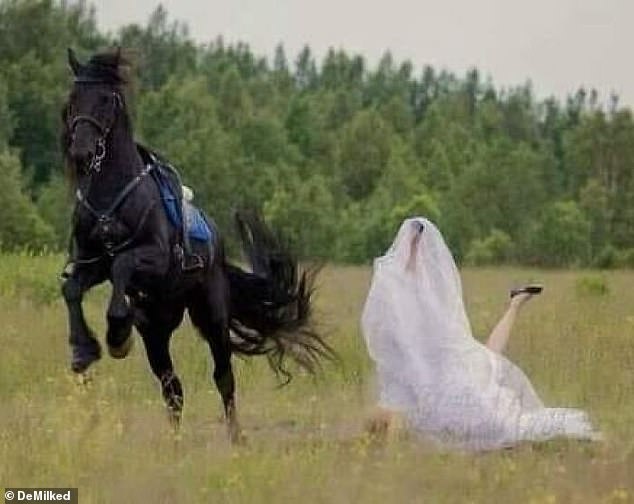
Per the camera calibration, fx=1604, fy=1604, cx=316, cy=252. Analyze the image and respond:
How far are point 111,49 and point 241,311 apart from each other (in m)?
2.57

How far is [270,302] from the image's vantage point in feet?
39.3

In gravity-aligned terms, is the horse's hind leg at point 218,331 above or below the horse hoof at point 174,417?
above

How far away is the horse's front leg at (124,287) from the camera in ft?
31.4

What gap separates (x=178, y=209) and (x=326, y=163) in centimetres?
7422

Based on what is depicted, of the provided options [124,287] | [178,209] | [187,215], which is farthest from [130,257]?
[187,215]

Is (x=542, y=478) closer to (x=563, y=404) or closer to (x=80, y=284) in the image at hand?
(x=80, y=284)

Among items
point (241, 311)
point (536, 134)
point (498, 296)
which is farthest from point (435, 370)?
point (536, 134)

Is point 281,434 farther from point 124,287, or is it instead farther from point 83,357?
point 83,357

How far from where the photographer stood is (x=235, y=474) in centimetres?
774

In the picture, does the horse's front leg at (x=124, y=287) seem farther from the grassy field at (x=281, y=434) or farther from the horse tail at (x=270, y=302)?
the horse tail at (x=270, y=302)

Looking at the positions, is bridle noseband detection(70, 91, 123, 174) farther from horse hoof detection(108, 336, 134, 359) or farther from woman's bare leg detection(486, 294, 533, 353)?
woman's bare leg detection(486, 294, 533, 353)

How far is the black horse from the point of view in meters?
9.61

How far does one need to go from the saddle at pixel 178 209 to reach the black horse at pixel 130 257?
1cm

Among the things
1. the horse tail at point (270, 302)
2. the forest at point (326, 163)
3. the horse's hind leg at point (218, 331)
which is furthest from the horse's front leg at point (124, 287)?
the forest at point (326, 163)
